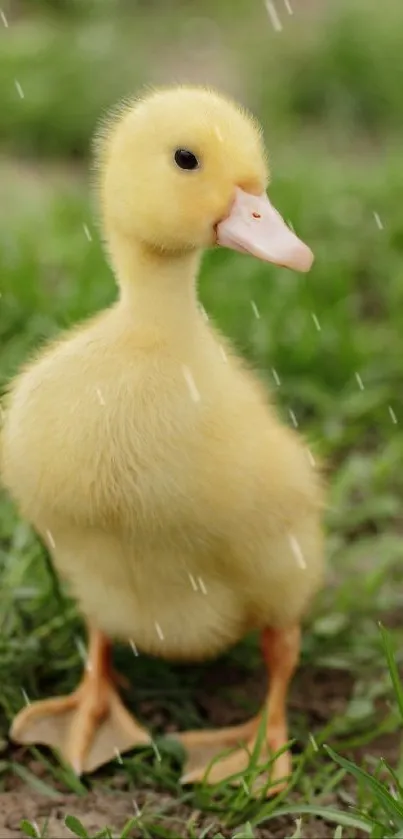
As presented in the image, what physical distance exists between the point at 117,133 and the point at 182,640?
66cm

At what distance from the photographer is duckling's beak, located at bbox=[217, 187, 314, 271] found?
4.69 ft

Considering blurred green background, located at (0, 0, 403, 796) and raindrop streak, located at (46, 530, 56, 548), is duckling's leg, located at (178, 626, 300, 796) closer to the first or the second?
blurred green background, located at (0, 0, 403, 796)

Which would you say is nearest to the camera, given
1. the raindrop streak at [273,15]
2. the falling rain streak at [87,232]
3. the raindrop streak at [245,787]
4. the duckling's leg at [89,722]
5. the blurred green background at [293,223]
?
the raindrop streak at [245,787]

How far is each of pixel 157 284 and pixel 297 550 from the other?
1.35 feet

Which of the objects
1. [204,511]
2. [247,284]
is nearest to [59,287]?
[247,284]

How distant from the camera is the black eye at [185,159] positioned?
1.43m

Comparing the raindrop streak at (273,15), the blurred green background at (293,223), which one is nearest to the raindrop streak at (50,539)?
the blurred green background at (293,223)

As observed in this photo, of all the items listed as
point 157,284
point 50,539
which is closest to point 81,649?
point 50,539

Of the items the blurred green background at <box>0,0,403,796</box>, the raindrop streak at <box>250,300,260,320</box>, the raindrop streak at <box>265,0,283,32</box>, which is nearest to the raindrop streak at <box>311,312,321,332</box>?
the blurred green background at <box>0,0,403,796</box>

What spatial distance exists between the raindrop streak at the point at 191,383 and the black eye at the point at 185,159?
24 cm

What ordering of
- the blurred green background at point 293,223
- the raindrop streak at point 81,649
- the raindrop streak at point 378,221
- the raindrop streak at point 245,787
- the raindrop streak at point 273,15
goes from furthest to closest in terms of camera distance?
the raindrop streak at point 273,15
the raindrop streak at point 378,221
the blurred green background at point 293,223
the raindrop streak at point 81,649
the raindrop streak at point 245,787

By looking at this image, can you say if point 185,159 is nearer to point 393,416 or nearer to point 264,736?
point 264,736

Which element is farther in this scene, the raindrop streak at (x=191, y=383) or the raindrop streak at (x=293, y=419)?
the raindrop streak at (x=293, y=419)

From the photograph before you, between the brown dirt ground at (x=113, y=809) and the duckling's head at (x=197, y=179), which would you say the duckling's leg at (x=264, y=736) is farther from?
the duckling's head at (x=197, y=179)
